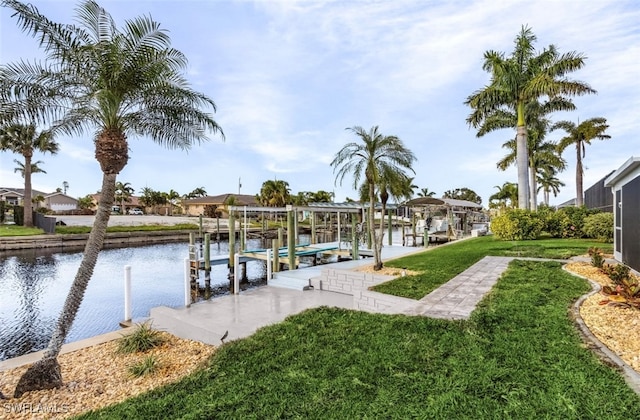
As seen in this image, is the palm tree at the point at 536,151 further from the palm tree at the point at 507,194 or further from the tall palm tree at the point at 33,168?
the tall palm tree at the point at 33,168

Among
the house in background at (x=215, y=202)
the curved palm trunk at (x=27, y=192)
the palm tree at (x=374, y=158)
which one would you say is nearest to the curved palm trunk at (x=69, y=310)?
the palm tree at (x=374, y=158)

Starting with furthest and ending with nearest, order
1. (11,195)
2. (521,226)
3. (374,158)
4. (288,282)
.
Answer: (11,195) < (521,226) < (288,282) < (374,158)

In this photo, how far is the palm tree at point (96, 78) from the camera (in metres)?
4.78

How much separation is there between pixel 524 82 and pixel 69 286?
22286 millimetres

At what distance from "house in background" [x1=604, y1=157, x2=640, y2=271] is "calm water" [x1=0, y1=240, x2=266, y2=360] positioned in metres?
12.7

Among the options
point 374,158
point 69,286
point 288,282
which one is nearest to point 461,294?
point 374,158

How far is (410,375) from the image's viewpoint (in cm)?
354

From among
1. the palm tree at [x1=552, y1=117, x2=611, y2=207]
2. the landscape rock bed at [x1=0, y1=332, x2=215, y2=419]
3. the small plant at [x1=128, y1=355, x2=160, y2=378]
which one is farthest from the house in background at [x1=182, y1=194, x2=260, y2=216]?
the small plant at [x1=128, y1=355, x2=160, y2=378]

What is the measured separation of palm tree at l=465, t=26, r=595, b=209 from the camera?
50.4ft

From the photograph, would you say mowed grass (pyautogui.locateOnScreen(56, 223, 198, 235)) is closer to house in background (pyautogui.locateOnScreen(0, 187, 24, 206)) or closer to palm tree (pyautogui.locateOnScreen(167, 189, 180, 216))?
house in background (pyautogui.locateOnScreen(0, 187, 24, 206))

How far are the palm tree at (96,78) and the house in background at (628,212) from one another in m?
9.88

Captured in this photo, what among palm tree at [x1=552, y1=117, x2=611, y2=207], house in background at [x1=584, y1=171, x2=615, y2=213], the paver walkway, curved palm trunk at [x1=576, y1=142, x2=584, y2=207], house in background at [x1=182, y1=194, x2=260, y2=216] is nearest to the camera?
the paver walkway

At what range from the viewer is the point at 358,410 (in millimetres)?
3023

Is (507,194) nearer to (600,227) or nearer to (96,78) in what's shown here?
(600,227)
